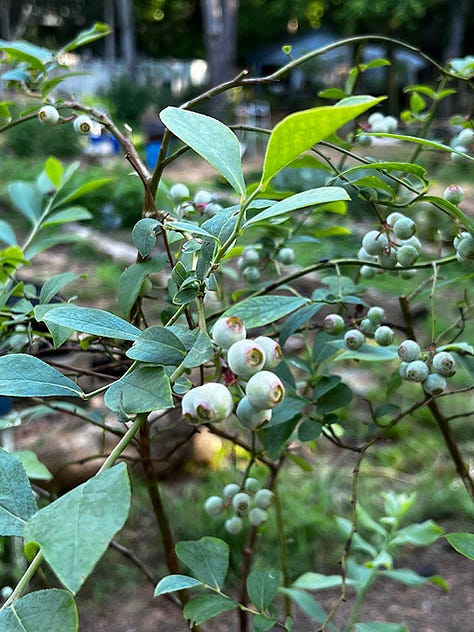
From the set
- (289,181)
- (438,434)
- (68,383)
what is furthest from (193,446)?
(289,181)

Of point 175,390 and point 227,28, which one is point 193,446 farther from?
point 227,28

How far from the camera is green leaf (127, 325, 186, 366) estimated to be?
35cm

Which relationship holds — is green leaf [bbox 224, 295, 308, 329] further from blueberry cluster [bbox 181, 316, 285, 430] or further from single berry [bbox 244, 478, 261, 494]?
single berry [bbox 244, 478, 261, 494]

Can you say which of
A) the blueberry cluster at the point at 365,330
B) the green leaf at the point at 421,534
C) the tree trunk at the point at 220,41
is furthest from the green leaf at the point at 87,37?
the tree trunk at the point at 220,41

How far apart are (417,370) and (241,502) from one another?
220mm

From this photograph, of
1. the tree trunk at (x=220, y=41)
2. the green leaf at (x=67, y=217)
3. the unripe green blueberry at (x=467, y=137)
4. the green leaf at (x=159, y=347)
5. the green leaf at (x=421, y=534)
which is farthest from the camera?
the tree trunk at (x=220, y=41)

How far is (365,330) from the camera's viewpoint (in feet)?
1.84

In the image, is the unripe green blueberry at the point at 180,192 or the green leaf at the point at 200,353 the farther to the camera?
the unripe green blueberry at the point at 180,192

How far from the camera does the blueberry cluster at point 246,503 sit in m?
0.63

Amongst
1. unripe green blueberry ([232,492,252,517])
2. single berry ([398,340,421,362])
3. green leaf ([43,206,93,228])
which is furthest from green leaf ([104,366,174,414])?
green leaf ([43,206,93,228])

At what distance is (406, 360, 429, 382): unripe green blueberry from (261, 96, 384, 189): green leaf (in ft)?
0.74

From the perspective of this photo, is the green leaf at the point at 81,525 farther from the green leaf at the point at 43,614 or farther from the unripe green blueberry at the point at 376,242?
the unripe green blueberry at the point at 376,242

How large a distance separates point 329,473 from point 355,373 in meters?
0.79

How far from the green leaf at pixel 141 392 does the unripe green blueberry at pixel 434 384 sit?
0.76ft
